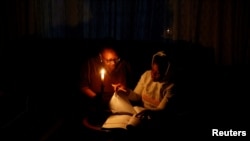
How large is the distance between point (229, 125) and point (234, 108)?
0.39m

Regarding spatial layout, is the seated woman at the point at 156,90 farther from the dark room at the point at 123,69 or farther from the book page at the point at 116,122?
the book page at the point at 116,122

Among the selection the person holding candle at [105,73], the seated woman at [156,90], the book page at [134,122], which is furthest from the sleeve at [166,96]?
the person holding candle at [105,73]

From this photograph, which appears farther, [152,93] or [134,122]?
[152,93]

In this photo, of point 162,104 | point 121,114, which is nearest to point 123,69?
point 121,114

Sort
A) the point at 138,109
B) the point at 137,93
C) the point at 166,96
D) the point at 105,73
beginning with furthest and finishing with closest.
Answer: the point at 105,73
the point at 137,93
the point at 138,109
the point at 166,96

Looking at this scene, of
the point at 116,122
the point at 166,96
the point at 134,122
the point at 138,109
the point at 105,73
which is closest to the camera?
the point at 134,122

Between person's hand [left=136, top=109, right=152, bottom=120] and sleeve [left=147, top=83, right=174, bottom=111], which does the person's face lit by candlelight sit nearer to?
sleeve [left=147, top=83, right=174, bottom=111]

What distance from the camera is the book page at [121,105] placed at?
3283 mm

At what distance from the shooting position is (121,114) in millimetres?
3301

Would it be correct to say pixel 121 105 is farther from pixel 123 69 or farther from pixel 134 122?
pixel 123 69

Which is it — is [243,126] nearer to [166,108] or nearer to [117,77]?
Result: [166,108]

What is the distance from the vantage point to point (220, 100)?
422 cm

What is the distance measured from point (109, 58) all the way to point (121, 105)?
70 centimetres

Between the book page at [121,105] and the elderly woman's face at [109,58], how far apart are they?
0.50m
